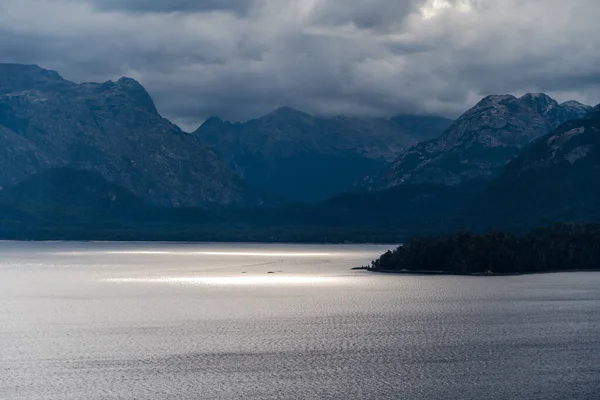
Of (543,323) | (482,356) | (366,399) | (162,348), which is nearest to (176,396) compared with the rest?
(366,399)

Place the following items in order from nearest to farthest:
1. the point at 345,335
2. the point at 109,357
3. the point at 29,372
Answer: the point at 29,372, the point at 109,357, the point at 345,335

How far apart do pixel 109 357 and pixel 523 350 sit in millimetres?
71633

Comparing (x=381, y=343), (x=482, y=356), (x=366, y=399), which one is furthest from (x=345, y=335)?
(x=366, y=399)

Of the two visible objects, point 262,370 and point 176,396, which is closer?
point 176,396

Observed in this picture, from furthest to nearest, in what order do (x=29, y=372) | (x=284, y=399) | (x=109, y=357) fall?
1. (x=109, y=357)
2. (x=29, y=372)
3. (x=284, y=399)

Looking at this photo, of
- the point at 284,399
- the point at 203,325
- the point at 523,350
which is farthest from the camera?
the point at 203,325

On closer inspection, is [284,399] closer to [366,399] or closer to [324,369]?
[366,399]

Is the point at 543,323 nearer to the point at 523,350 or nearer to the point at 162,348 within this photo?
the point at 523,350

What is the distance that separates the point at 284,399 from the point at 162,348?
49.6 m

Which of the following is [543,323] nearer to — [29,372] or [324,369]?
[324,369]

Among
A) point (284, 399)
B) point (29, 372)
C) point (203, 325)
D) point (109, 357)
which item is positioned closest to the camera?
point (284, 399)

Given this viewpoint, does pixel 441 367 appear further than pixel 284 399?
Yes

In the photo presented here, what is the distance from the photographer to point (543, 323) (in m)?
199

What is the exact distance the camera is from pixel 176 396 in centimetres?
12050
